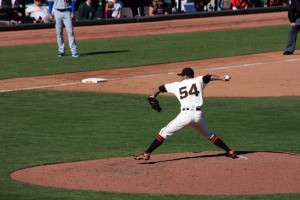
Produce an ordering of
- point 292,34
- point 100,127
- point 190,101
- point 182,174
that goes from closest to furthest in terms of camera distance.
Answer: point 182,174 < point 190,101 < point 100,127 < point 292,34

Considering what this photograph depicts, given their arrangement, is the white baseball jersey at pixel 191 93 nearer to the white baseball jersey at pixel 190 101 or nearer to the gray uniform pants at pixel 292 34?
the white baseball jersey at pixel 190 101

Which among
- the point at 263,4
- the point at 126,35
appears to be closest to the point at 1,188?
the point at 126,35

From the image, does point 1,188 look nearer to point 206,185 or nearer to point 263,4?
point 206,185

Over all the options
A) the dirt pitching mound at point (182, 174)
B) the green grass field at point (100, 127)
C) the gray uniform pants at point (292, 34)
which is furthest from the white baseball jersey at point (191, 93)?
the gray uniform pants at point (292, 34)

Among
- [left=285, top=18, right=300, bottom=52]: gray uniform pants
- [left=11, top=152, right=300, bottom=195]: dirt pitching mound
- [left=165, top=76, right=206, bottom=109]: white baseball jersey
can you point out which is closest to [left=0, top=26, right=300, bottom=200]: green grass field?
[left=11, top=152, right=300, bottom=195]: dirt pitching mound

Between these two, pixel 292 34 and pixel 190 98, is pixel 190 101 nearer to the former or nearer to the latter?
pixel 190 98

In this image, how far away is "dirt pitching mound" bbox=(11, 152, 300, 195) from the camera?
12.3m

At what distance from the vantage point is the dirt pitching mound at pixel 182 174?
12.3 metres

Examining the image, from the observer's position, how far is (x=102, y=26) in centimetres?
3641

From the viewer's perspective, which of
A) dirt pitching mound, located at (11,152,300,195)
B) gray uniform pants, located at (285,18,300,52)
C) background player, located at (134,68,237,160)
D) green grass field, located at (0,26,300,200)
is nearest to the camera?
dirt pitching mound, located at (11,152,300,195)

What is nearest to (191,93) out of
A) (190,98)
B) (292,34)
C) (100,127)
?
(190,98)

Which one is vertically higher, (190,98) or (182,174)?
(190,98)

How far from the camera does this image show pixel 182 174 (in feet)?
43.0

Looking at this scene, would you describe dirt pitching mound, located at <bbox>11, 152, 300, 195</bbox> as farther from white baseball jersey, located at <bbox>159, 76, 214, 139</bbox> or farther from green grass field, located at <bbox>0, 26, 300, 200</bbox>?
white baseball jersey, located at <bbox>159, 76, 214, 139</bbox>
